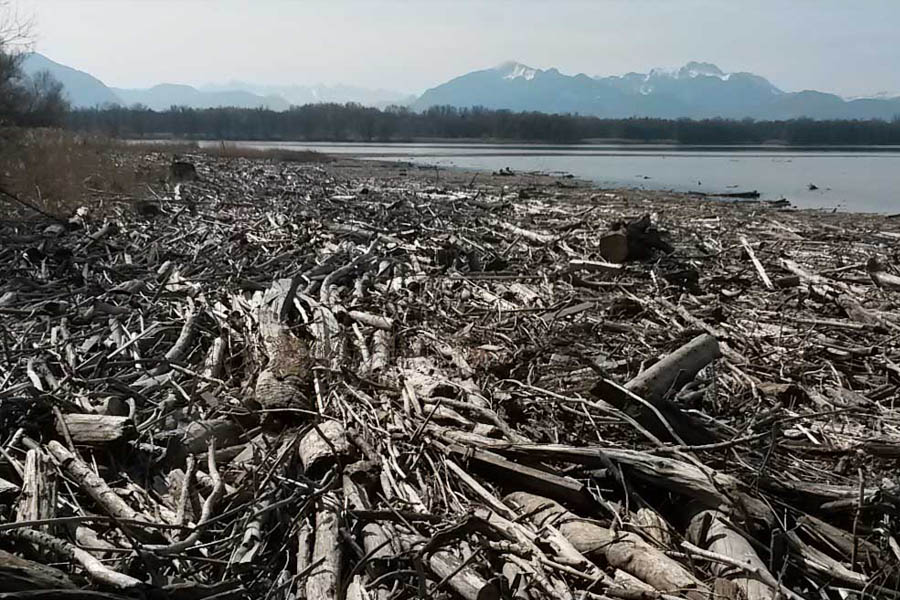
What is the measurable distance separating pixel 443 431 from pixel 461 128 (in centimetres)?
12476

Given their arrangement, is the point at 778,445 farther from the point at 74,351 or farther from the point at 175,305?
the point at 175,305

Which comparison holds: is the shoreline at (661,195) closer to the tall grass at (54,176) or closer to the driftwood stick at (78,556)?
the tall grass at (54,176)

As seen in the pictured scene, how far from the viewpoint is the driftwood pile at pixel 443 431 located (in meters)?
2.79

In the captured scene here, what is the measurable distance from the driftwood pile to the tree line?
367ft

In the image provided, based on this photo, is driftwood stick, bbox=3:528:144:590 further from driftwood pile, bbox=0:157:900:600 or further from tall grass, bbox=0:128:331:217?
tall grass, bbox=0:128:331:217

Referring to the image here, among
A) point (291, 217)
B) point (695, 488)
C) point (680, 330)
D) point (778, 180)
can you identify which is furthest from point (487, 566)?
point (778, 180)

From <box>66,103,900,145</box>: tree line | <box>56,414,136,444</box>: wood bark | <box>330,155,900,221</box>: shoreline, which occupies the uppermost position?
<box>66,103,900,145</box>: tree line

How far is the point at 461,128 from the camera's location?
124 metres

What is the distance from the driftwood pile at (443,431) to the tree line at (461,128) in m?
112

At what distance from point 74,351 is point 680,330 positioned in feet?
17.6

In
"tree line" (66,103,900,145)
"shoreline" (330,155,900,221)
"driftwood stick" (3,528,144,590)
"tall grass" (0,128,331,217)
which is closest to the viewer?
"driftwood stick" (3,528,144,590)

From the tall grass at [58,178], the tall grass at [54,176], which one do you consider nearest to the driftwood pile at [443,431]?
the tall grass at [58,178]

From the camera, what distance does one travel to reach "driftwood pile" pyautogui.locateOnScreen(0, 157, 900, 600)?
279 cm

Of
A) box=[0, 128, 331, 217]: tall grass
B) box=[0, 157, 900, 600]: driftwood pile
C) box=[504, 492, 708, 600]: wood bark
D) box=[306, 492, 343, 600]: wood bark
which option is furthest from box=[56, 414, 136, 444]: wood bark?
box=[0, 128, 331, 217]: tall grass
